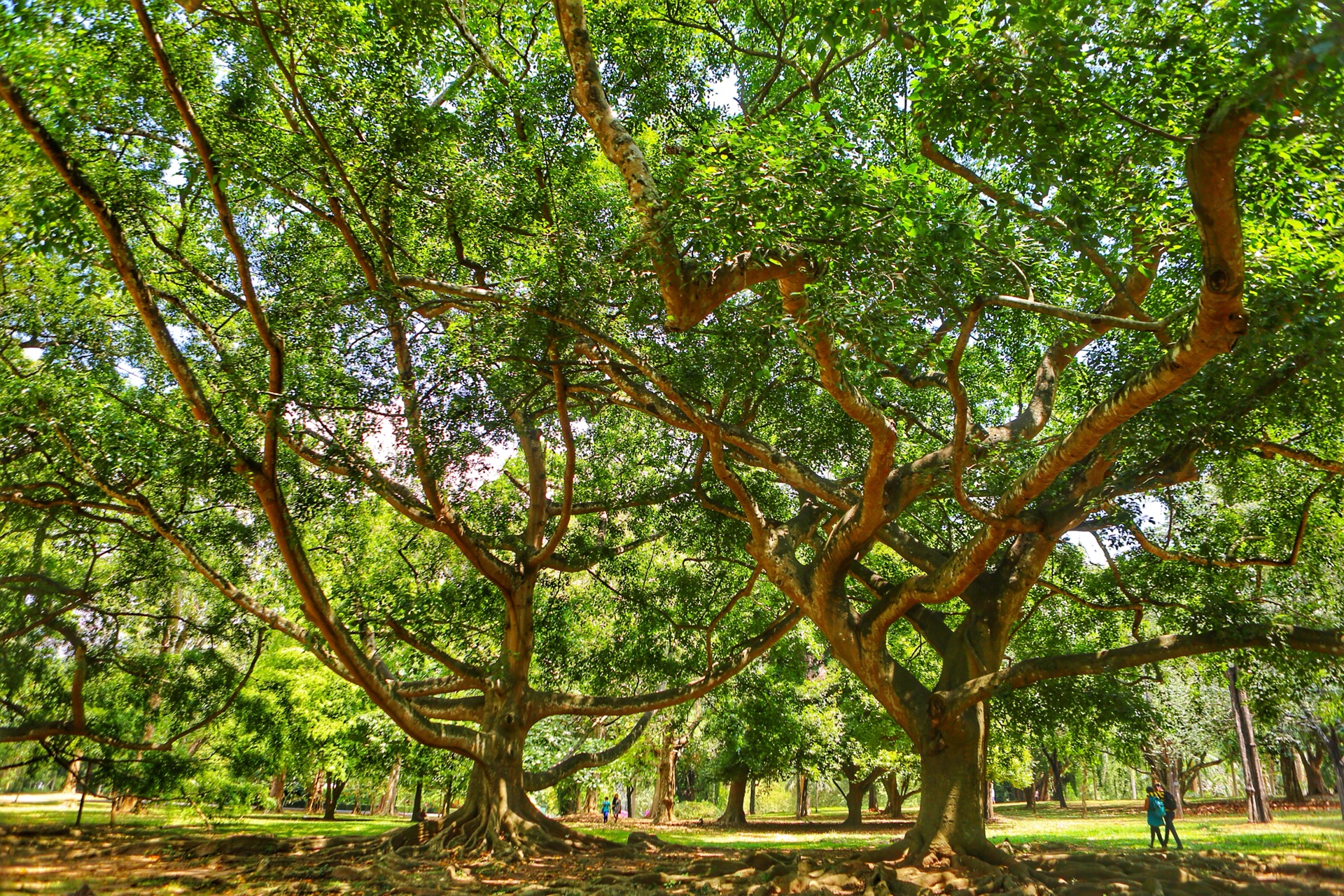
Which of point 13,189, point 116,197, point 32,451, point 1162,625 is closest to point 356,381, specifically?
point 116,197

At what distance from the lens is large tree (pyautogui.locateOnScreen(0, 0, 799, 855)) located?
24.0 feet

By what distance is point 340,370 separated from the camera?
863cm

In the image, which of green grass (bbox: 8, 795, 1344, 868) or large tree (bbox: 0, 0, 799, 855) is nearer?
large tree (bbox: 0, 0, 799, 855)

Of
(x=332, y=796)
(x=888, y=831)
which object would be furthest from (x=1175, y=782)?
(x=332, y=796)

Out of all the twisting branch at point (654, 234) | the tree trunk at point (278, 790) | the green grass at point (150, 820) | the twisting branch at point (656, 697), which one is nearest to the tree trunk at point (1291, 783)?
the twisting branch at point (656, 697)

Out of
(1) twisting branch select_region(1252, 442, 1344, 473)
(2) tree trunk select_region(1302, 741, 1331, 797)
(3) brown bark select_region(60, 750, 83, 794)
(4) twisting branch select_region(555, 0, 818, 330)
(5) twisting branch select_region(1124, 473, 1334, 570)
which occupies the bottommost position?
(2) tree trunk select_region(1302, 741, 1331, 797)

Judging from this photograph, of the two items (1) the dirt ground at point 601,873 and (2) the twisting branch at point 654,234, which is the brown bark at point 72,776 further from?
(2) the twisting branch at point 654,234

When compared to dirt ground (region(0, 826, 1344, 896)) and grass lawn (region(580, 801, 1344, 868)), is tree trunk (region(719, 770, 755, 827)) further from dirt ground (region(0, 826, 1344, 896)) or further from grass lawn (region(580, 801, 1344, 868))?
dirt ground (region(0, 826, 1344, 896))

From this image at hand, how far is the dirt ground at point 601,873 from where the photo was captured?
7.28 meters

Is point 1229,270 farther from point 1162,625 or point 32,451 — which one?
point 32,451

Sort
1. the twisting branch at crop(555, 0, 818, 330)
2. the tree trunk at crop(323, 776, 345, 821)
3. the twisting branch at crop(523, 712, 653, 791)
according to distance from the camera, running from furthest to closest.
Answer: the tree trunk at crop(323, 776, 345, 821) → the twisting branch at crop(523, 712, 653, 791) → the twisting branch at crop(555, 0, 818, 330)

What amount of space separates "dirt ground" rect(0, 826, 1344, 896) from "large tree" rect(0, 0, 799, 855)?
1574 mm

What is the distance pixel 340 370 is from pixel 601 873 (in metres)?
6.57

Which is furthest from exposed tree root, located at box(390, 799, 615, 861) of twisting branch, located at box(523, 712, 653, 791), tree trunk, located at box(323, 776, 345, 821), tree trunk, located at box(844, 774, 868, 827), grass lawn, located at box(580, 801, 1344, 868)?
tree trunk, located at box(844, 774, 868, 827)
